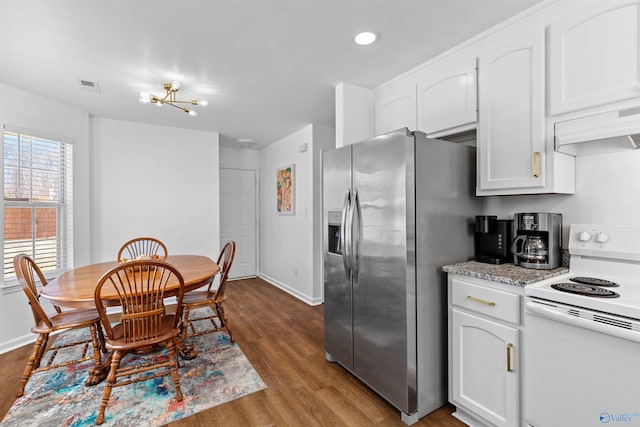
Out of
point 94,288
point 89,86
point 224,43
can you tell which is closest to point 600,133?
point 224,43

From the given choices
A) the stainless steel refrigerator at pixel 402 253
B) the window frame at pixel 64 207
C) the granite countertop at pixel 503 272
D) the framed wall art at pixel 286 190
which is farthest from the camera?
the framed wall art at pixel 286 190

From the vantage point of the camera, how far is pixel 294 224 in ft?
15.1

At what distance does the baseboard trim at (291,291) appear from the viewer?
4.14 m

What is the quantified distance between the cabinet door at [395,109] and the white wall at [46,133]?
345 centimetres

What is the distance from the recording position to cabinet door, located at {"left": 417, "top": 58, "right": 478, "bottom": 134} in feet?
6.82

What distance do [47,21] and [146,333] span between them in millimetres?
2087

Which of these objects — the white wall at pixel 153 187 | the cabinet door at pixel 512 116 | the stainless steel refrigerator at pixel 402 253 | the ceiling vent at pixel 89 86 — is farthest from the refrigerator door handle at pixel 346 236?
the white wall at pixel 153 187

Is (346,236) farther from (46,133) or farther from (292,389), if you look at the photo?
(46,133)

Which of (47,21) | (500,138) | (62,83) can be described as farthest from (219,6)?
(62,83)

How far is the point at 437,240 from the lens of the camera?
6.30ft

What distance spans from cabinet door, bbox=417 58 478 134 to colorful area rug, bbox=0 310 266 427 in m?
2.38

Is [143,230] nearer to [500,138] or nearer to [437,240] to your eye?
[437,240]

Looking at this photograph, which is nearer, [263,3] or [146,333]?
[263,3]

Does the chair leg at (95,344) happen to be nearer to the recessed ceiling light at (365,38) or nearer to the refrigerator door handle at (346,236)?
the refrigerator door handle at (346,236)
